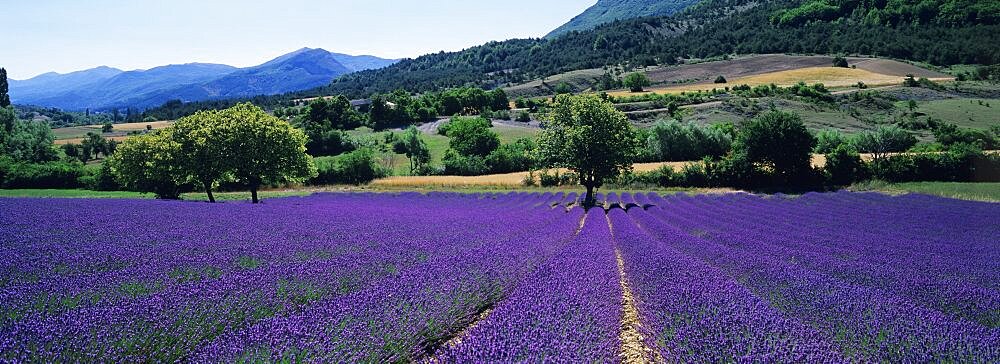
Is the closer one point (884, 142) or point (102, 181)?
point (102, 181)

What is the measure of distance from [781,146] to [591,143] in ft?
56.0

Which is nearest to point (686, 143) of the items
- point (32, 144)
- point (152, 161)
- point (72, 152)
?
point (152, 161)

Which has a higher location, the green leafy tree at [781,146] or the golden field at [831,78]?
the golden field at [831,78]

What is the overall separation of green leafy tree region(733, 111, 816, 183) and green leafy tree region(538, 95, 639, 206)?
12.9m

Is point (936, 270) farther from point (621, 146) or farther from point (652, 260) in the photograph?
point (621, 146)

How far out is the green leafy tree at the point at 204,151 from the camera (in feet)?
84.5

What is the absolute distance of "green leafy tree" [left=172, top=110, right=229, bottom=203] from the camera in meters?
25.8

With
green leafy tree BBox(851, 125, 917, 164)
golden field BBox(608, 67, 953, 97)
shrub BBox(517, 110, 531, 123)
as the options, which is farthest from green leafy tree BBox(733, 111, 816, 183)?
golden field BBox(608, 67, 953, 97)


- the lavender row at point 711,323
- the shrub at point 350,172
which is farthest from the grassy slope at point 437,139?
the lavender row at point 711,323

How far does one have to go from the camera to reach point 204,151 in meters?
26.0

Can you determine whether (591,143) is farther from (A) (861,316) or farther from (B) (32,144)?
(B) (32,144)

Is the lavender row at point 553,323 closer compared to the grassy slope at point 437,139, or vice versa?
the lavender row at point 553,323

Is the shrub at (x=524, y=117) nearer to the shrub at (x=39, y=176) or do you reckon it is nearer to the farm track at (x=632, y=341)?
the shrub at (x=39, y=176)

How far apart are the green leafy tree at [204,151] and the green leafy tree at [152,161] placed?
36 cm
